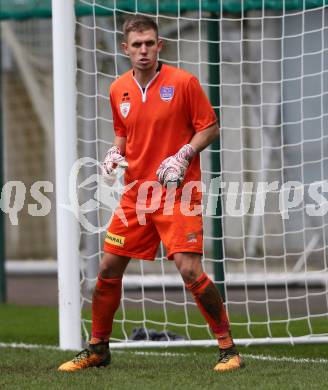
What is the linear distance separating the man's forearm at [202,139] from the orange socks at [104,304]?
2.86 feet

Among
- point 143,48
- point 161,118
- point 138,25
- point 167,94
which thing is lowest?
Answer: point 161,118

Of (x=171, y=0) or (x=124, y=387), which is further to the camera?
(x=171, y=0)

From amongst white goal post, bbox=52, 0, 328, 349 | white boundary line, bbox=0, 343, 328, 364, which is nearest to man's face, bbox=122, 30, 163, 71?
white goal post, bbox=52, 0, 328, 349

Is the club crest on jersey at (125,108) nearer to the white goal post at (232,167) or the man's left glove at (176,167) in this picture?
the man's left glove at (176,167)

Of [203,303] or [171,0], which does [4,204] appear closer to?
[171,0]

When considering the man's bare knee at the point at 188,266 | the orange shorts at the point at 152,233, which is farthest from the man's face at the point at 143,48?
the man's bare knee at the point at 188,266

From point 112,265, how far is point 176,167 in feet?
2.46

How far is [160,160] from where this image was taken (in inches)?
231

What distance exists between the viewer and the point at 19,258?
14508 mm

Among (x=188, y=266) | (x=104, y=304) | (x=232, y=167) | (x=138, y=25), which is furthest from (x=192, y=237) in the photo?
(x=232, y=167)

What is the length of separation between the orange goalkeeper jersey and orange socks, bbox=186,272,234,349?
1.79 feet

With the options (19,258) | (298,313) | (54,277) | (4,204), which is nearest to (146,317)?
(298,313)

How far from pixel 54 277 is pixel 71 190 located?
6713mm

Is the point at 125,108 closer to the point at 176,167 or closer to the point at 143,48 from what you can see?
the point at 143,48
